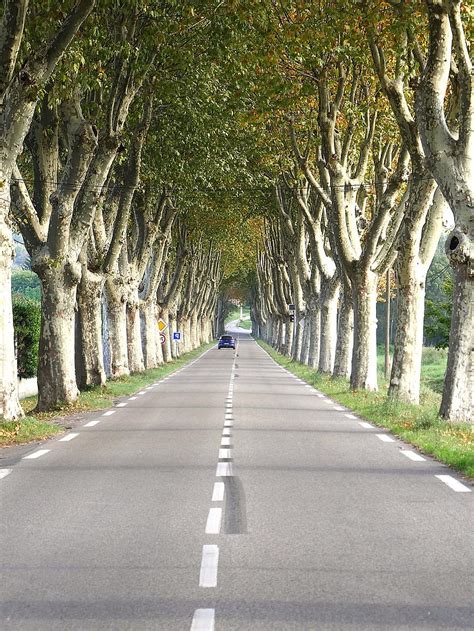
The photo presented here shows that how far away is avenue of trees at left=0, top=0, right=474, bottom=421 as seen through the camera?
14492mm

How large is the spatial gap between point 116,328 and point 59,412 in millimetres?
12890

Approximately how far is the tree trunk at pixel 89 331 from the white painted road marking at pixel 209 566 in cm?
1785

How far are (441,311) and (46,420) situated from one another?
36.9 m

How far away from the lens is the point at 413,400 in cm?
1892

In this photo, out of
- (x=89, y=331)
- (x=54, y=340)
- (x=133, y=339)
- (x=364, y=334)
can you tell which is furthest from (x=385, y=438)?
(x=133, y=339)

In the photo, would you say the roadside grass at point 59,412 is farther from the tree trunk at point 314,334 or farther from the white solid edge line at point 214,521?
the tree trunk at point 314,334

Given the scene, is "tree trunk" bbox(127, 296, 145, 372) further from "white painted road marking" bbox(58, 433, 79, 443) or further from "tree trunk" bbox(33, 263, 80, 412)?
"white painted road marking" bbox(58, 433, 79, 443)

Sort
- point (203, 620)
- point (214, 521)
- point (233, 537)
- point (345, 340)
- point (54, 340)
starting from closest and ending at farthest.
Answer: point (203, 620) < point (233, 537) < point (214, 521) < point (54, 340) < point (345, 340)

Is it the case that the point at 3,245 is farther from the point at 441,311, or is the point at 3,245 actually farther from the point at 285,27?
the point at 441,311

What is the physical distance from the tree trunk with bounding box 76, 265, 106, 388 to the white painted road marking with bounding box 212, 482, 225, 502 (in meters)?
15.1

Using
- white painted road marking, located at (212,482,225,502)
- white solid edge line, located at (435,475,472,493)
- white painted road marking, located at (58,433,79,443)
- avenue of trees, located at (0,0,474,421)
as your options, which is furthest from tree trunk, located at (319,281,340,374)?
white painted road marking, located at (212,482,225,502)

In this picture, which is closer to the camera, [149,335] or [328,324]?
[328,324]

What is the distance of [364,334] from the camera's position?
24234 millimetres

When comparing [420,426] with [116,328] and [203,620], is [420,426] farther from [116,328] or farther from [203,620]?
[116,328]
